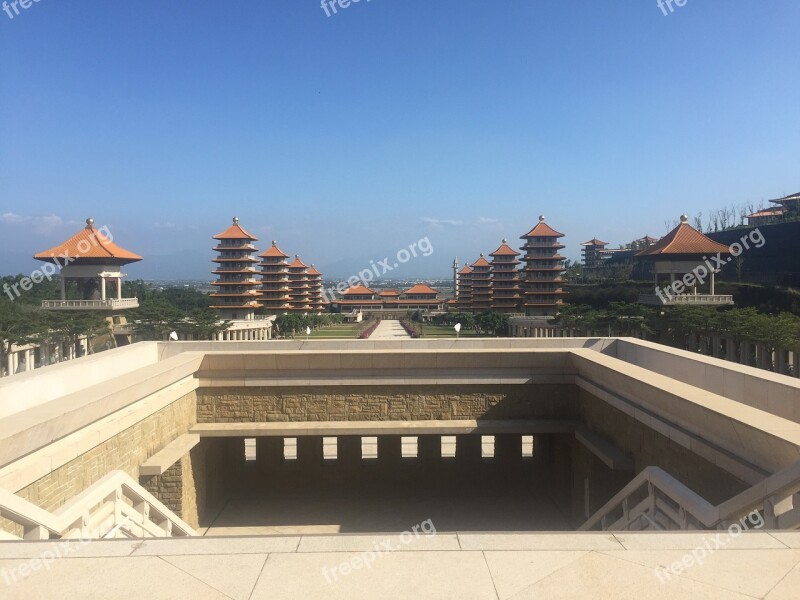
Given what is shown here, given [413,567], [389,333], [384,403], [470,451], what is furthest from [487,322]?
[413,567]

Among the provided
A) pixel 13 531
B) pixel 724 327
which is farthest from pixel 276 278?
pixel 13 531

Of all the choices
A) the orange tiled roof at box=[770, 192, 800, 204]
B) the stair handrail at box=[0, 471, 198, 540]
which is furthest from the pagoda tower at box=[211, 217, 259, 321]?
the orange tiled roof at box=[770, 192, 800, 204]

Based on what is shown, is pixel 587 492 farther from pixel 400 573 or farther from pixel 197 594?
pixel 197 594

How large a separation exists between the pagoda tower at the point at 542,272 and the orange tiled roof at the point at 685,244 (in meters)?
8.57

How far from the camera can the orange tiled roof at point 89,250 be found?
35.5 metres

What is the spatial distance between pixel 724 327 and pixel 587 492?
20.8 m

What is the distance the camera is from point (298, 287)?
2447 inches

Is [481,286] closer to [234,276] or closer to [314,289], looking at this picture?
[314,289]

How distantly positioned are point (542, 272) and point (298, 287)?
28307 mm

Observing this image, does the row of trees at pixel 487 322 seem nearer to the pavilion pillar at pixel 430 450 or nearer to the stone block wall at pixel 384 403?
the pavilion pillar at pixel 430 450

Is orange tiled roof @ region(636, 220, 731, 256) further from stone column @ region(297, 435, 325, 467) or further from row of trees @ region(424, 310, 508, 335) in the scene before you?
stone column @ region(297, 435, 325, 467)

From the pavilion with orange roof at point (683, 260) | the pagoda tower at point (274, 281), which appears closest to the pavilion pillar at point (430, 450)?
the pavilion with orange roof at point (683, 260)

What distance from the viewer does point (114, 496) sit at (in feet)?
15.2

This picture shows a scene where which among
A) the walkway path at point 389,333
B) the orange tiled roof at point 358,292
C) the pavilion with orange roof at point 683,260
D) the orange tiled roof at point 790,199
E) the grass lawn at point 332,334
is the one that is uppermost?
the orange tiled roof at point 790,199
